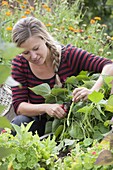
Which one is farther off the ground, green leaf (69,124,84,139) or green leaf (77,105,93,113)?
green leaf (77,105,93,113)

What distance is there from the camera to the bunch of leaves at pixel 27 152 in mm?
1709

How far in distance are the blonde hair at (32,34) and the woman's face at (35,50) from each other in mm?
29

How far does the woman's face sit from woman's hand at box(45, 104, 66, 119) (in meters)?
0.31

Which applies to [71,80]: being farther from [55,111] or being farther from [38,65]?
[38,65]

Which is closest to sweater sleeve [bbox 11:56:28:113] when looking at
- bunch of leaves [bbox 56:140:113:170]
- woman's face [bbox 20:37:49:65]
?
woman's face [bbox 20:37:49:65]

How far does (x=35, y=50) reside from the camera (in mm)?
2730

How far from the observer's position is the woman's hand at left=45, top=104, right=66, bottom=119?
241cm

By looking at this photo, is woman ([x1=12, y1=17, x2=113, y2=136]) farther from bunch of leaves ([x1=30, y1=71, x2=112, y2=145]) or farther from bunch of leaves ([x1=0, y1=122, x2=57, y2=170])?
bunch of leaves ([x1=0, y1=122, x2=57, y2=170])

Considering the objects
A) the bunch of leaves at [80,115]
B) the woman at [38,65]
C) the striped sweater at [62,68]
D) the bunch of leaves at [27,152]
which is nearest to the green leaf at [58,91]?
the bunch of leaves at [80,115]

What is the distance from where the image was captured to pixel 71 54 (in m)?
2.81

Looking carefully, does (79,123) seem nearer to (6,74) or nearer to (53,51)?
(53,51)

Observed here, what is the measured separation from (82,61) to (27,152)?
45.3 inches

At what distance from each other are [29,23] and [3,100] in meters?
0.68

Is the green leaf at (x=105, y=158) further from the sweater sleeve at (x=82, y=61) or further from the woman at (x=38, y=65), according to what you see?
the sweater sleeve at (x=82, y=61)
